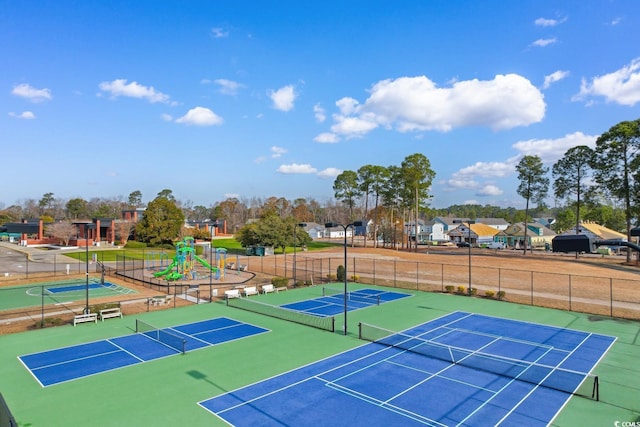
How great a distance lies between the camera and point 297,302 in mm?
31531

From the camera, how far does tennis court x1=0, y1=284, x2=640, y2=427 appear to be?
1327cm

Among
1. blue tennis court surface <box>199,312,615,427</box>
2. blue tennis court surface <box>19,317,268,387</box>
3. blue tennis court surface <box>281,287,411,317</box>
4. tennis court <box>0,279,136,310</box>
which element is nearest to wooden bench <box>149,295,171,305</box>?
blue tennis court surface <box>19,317,268,387</box>

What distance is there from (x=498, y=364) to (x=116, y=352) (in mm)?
17193

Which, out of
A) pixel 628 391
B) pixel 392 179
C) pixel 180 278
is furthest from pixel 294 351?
pixel 392 179

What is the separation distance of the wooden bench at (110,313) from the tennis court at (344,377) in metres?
0.66

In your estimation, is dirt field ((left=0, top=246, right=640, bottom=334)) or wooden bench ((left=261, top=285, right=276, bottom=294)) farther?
wooden bench ((left=261, top=285, right=276, bottom=294))

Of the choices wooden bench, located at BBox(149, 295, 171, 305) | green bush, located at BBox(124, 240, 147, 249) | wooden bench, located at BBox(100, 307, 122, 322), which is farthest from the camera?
green bush, located at BBox(124, 240, 147, 249)

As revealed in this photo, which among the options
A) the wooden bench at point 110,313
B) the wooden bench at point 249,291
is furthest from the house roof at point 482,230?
the wooden bench at point 110,313

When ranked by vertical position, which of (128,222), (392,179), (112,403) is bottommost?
(112,403)

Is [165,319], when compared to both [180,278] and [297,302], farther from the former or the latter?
[180,278]

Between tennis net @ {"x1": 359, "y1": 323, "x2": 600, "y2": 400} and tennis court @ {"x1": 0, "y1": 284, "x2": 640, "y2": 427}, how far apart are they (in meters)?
0.08

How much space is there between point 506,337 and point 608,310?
466 inches

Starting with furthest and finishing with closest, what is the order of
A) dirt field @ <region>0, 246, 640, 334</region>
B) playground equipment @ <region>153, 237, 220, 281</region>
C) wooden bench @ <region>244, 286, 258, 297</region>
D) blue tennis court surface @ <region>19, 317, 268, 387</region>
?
playground equipment @ <region>153, 237, 220, 281</region> → wooden bench @ <region>244, 286, 258, 297</region> → dirt field @ <region>0, 246, 640, 334</region> → blue tennis court surface @ <region>19, 317, 268, 387</region>

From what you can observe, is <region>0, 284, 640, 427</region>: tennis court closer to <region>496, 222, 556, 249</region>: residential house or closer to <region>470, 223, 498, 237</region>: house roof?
<region>496, 222, 556, 249</region>: residential house
